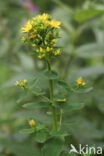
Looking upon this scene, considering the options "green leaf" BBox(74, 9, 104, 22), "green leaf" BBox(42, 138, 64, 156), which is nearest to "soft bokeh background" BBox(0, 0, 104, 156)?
"green leaf" BBox(74, 9, 104, 22)

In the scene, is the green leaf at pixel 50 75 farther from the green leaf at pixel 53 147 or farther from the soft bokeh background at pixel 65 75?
the soft bokeh background at pixel 65 75

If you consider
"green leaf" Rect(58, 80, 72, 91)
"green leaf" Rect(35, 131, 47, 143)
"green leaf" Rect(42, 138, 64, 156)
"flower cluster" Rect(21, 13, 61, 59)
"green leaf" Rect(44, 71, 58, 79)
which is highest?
"flower cluster" Rect(21, 13, 61, 59)

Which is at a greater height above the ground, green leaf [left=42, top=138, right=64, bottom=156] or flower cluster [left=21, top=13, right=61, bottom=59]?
flower cluster [left=21, top=13, right=61, bottom=59]

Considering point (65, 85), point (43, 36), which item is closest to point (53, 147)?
point (65, 85)

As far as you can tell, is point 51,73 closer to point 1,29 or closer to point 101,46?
point 101,46

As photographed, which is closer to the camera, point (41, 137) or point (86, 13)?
point (41, 137)

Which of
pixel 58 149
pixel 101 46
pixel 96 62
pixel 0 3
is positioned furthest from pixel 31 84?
→ pixel 0 3

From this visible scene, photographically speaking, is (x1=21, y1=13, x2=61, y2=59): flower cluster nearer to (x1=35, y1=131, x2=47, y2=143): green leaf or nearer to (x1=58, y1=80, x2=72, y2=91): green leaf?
(x1=58, y1=80, x2=72, y2=91): green leaf

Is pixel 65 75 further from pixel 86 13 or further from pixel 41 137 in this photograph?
pixel 41 137
